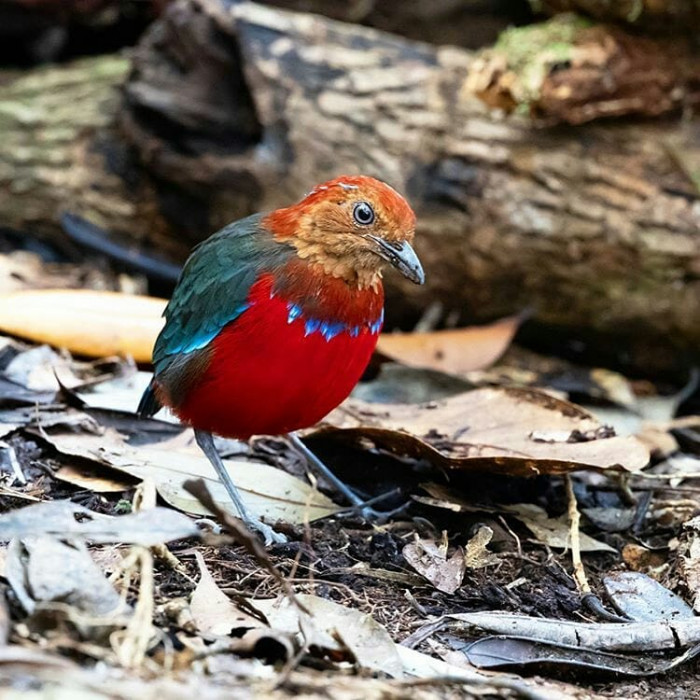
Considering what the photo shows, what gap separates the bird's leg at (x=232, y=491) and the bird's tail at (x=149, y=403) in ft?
0.80

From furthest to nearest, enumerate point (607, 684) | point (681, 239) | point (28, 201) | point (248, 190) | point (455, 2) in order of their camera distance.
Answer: point (455, 2) < point (28, 201) < point (248, 190) < point (681, 239) < point (607, 684)

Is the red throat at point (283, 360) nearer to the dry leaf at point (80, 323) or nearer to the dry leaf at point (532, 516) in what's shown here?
the dry leaf at point (532, 516)

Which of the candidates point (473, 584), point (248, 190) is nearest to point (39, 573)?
point (473, 584)

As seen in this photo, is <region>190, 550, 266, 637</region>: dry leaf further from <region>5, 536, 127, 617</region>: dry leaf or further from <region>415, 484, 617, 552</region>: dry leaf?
<region>415, 484, 617, 552</region>: dry leaf

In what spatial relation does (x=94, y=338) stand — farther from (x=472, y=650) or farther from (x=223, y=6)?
(x=472, y=650)

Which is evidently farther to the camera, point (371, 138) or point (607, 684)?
point (371, 138)

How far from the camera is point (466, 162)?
222 inches

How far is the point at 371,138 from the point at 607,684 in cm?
361

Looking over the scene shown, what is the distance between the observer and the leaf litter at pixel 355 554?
7.54 feet

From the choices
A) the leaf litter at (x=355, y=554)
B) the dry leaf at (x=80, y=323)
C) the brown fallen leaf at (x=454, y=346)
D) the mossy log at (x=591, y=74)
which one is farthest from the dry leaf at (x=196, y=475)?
the mossy log at (x=591, y=74)

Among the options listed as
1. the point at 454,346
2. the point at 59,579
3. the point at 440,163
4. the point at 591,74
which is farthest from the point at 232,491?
the point at 591,74

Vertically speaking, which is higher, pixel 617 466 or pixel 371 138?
pixel 371 138

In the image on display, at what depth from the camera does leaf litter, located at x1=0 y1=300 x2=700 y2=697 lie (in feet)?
7.54

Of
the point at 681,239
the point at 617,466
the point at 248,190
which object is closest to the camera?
the point at 617,466
